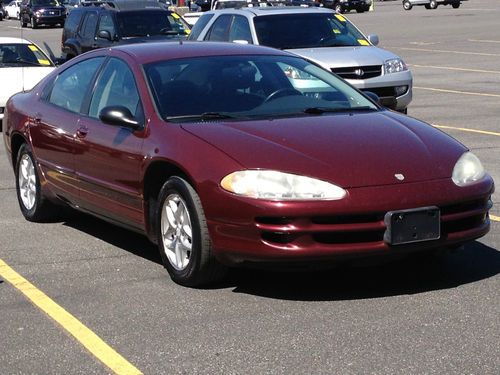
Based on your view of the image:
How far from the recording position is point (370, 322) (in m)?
5.83

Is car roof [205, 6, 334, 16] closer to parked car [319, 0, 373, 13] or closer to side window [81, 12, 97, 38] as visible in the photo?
side window [81, 12, 97, 38]

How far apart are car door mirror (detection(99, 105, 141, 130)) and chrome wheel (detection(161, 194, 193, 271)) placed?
0.63m

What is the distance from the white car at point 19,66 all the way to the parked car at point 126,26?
2.81 metres

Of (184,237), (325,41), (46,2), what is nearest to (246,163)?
(184,237)

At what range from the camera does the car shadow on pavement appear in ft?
21.3

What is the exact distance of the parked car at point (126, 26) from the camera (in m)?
21.1

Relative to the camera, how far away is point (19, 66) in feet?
56.4

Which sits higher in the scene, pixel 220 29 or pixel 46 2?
pixel 220 29

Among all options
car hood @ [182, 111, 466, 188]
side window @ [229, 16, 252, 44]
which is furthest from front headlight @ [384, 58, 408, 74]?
car hood @ [182, 111, 466, 188]

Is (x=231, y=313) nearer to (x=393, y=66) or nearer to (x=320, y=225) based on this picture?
(x=320, y=225)

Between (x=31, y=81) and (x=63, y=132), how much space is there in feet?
29.0

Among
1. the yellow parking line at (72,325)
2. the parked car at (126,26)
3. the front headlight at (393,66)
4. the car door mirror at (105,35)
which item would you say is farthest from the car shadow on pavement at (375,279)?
the parked car at (126,26)

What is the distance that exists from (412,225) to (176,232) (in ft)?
4.80

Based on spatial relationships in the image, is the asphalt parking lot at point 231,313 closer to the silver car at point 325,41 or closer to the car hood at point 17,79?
the silver car at point 325,41
